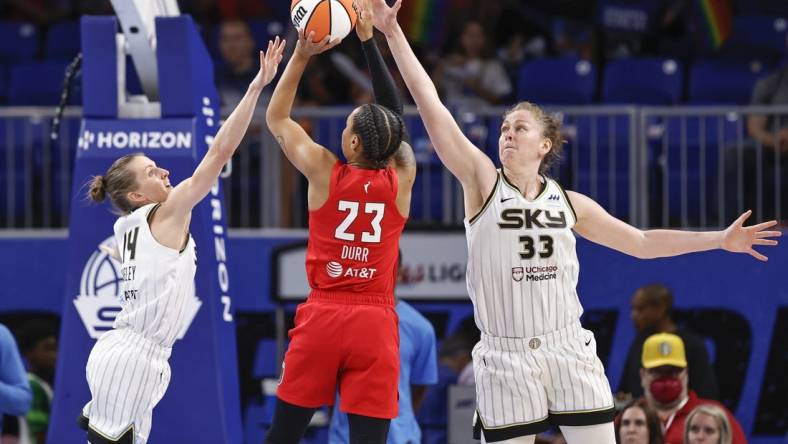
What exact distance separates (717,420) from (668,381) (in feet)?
1.69

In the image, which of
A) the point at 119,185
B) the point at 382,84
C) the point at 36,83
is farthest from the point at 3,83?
the point at 382,84

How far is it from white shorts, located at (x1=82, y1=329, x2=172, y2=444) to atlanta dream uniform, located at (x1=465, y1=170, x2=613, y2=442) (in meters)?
1.60

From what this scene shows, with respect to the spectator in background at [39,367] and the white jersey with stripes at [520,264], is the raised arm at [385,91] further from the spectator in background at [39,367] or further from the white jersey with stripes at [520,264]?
the spectator in background at [39,367]

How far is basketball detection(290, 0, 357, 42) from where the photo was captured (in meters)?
6.95

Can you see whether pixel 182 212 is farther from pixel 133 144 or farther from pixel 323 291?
pixel 133 144

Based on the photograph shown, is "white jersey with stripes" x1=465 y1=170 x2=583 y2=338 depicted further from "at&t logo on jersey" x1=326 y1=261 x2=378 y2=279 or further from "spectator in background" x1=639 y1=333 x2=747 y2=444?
"spectator in background" x1=639 y1=333 x2=747 y2=444

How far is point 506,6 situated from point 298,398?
26.4 ft

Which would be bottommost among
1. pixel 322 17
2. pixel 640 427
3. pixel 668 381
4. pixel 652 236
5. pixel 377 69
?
pixel 640 427

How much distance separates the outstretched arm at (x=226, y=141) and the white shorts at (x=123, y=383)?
0.68 m

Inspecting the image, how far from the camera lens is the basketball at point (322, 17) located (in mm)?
6949

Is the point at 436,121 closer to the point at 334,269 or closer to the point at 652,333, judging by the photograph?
the point at 334,269

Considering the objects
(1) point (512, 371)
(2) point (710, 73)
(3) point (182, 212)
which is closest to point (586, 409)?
(1) point (512, 371)

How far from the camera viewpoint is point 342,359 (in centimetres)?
659

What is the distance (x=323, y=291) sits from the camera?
21.7 feet
